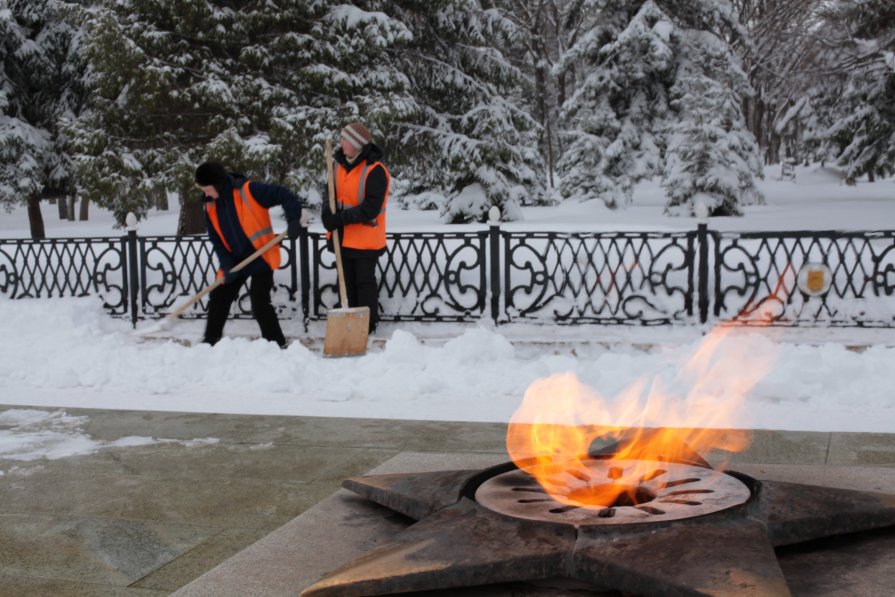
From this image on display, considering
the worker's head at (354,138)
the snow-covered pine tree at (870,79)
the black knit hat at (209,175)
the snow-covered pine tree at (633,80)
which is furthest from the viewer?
the snow-covered pine tree at (633,80)

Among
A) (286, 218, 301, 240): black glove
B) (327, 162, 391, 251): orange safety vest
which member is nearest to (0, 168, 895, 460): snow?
(327, 162, 391, 251): orange safety vest

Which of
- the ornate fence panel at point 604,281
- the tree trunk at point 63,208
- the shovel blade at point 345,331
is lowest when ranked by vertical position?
the shovel blade at point 345,331

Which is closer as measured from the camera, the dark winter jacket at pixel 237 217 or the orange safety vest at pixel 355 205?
the dark winter jacket at pixel 237 217

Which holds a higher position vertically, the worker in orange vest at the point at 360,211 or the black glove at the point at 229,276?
the worker in orange vest at the point at 360,211

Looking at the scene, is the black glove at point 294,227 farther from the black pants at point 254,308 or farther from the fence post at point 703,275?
the fence post at point 703,275

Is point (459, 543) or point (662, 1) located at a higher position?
point (662, 1)

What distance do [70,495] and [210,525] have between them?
0.90 metres

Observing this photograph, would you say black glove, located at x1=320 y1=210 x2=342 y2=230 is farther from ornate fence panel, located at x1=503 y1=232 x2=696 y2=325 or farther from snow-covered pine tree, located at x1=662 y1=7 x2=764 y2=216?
snow-covered pine tree, located at x1=662 y1=7 x2=764 y2=216

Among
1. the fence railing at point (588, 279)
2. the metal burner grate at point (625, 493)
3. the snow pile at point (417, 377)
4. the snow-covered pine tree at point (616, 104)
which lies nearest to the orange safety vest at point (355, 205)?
the fence railing at point (588, 279)

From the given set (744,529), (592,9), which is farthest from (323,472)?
(592,9)

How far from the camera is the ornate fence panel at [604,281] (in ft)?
29.9

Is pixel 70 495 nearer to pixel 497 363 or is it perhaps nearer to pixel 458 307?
pixel 497 363

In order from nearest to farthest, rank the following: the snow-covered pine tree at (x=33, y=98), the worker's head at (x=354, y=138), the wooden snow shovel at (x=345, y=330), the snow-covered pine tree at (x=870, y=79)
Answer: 1. the wooden snow shovel at (x=345, y=330)
2. the worker's head at (x=354, y=138)
3. the snow-covered pine tree at (x=870, y=79)
4. the snow-covered pine tree at (x=33, y=98)

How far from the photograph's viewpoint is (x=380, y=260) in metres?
9.96
